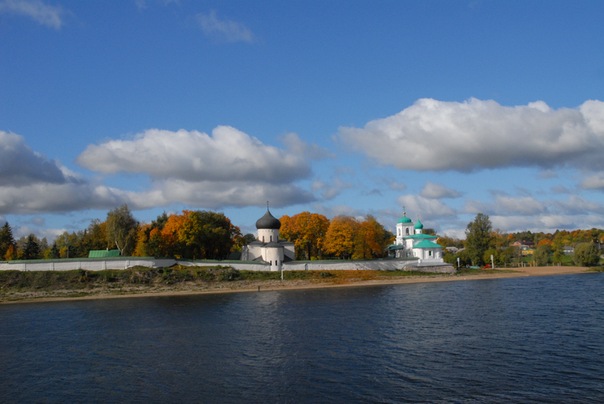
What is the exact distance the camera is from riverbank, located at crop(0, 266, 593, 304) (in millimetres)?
58309

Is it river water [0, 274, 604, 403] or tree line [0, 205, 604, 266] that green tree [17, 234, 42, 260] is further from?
river water [0, 274, 604, 403]

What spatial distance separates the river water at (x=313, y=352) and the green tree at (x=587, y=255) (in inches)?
2174

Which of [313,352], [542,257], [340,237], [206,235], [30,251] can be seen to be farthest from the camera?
[542,257]

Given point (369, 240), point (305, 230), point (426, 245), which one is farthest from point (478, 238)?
point (305, 230)

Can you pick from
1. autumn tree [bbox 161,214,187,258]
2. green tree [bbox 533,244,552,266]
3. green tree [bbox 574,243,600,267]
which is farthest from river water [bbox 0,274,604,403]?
green tree [bbox 533,244,552,266]

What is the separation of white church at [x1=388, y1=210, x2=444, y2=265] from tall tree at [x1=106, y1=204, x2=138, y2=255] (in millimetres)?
44223

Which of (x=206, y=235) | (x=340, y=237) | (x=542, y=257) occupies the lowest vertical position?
(x=542, y=257)

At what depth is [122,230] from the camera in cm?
7512

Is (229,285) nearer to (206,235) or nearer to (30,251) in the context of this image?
(206,235)

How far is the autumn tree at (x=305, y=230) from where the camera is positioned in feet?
273

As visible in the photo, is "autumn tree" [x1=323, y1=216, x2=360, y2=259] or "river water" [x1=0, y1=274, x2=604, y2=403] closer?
"river water" [x1=0, y1=274, x2=604, y2=403]

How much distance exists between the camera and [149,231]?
7875 centimetres

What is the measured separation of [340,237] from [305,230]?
24.3 feet

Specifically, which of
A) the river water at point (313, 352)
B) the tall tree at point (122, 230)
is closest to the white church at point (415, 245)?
the river water at point (313, 352)
